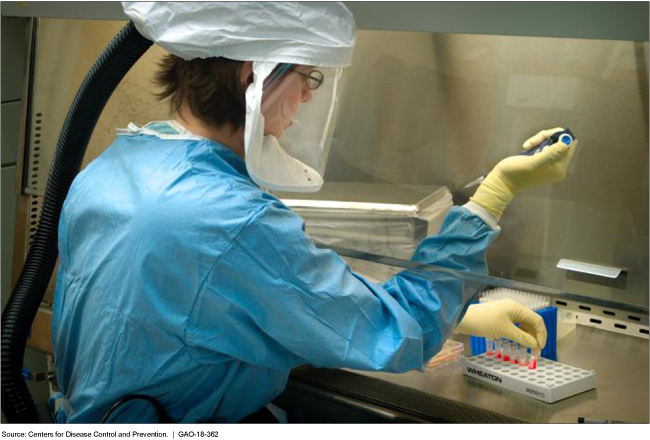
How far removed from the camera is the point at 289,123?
1.35 meters

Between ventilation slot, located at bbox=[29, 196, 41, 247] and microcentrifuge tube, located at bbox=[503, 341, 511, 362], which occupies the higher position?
ventilation slot, located at bbox=[29, 196, 41, 247]

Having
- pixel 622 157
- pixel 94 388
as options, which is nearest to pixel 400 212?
pixel 622 157

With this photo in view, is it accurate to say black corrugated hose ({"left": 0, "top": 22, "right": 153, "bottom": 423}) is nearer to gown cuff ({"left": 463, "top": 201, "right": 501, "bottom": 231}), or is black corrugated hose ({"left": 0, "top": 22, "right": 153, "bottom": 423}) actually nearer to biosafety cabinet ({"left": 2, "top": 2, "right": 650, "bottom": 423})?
biosafety cabinet ({"left": 2, "top": 2, "right": 650, "bottom": 423})

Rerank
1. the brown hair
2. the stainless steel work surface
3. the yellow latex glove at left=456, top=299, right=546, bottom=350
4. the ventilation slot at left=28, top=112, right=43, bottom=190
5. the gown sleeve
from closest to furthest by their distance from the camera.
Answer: the gown sleeve
the brown hair
the stainless steel work surface
the yellow latex glove at left=456, top=299, right=546, bottom=350
the ventilation slot at left=28, top=112, right=43, bottom=190

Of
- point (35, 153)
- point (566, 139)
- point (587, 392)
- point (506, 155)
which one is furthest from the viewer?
point (35, 153)

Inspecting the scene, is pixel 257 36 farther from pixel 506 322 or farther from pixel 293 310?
pixel 506 322

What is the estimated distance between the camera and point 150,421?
1.32 m

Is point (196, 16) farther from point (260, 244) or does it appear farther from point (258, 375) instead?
point (258, 375)

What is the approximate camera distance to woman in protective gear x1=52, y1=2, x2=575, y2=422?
1192 millimetres

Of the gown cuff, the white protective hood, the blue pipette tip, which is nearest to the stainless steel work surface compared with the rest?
the gown cuff

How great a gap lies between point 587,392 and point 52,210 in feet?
4.04

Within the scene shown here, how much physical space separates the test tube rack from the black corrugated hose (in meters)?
0.96

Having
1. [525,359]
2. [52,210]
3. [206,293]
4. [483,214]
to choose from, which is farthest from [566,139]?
[52,210]

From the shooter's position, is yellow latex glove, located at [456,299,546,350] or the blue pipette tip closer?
the blue pipette tip
